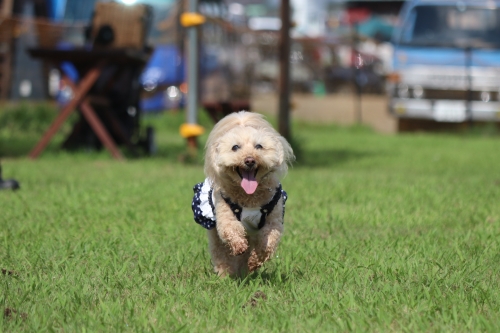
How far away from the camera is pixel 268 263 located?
524 centimetres

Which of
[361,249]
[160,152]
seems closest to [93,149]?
[160,152]

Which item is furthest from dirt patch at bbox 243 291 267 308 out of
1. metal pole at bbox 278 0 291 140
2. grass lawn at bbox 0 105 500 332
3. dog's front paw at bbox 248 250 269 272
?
metal pole at bbox 278 0 291 140

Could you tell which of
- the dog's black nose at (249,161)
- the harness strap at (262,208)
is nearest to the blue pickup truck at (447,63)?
the harness strap at (262,208)

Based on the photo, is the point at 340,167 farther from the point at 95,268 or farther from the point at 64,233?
the point at 95,268

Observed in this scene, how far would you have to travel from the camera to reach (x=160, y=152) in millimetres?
12086

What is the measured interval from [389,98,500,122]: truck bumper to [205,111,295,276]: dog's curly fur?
12430 millimetres

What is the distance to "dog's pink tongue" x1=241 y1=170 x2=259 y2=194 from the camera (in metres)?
4.40

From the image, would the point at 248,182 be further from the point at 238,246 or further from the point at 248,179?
the point at 238,246

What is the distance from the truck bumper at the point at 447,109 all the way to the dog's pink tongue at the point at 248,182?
41.7ft

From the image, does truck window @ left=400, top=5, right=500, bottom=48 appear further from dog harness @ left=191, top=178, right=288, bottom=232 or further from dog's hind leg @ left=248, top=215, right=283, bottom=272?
dog's hind leg @ left=248, top=215, right=283, bottom=272

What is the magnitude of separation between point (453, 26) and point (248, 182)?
44.8 feet

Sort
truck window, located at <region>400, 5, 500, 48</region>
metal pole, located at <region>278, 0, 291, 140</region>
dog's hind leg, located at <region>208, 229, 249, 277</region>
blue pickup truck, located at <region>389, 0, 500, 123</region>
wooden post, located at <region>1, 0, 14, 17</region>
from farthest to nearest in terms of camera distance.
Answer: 1. wooden post, located at <region>1, 0, 14, 17</region>
2. truck window, located at <region>400, 5, 500, 48</region>
3. blue pickup truck, located at <region>389, 0, 500, 123</region>
4. metal pole, located at <region>278, 0, 291, 140</region>
5. dog's hind leg, located at <region>208, 229, 249, 277</region>

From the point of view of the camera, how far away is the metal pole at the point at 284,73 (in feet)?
37.2

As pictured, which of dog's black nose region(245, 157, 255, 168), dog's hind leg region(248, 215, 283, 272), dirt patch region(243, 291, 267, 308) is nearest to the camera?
dirt patch region(243, 291, 267, 308)
